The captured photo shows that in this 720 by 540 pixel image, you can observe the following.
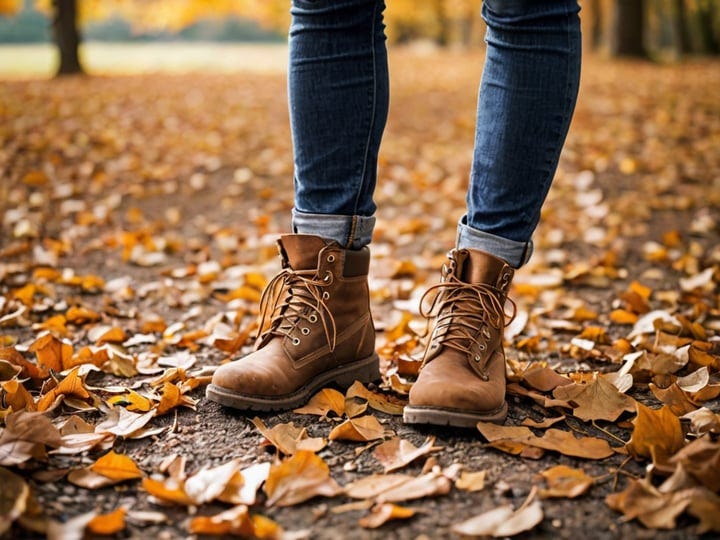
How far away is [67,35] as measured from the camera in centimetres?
902

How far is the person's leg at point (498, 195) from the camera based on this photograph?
4.26ft

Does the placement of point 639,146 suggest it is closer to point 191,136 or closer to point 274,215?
point 274,215

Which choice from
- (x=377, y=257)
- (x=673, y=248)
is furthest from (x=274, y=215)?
(x=673, y=248)

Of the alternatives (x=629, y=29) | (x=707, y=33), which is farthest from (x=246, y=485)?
(x=707, y=33)

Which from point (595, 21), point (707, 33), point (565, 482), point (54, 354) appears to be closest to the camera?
point (565, 482)

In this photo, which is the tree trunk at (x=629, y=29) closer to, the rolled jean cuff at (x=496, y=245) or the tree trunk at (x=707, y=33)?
the tree trunk at (x=707, y=33)

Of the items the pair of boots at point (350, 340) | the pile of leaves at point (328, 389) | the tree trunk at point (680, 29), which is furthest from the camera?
the tree trunk at point (680, 29)

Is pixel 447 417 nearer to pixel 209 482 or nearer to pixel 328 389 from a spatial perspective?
pixel 328 389

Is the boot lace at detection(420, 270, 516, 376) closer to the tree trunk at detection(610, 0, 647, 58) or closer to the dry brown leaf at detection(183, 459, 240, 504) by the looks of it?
the dry brown leaf at detection(183, 459, 240, 504)

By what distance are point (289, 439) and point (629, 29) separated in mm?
10241

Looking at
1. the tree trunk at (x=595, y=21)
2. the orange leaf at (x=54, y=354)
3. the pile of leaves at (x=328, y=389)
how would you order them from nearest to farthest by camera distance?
the pile of leaves at (x=328, y=389) < the orange leaf at (x=54, y=354) < the tree trunk at (x=595, y=21)

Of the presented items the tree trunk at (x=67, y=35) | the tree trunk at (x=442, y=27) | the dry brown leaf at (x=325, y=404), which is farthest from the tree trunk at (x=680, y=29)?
the dry brown leaf at (x=325, y=404)

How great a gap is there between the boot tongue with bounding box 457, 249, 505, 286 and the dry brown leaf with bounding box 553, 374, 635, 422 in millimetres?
285

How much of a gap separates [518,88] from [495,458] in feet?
2.33
